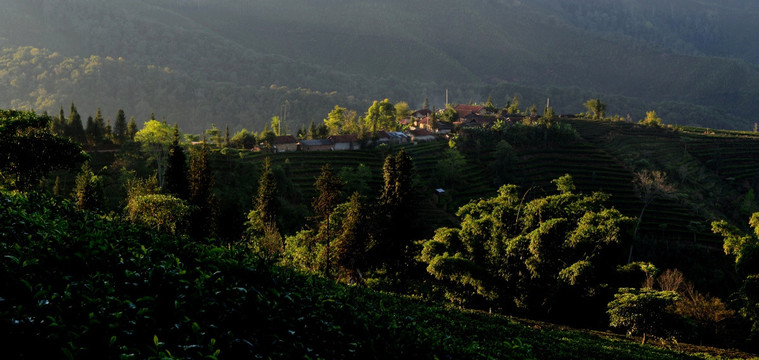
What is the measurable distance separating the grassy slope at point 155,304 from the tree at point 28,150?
15.0 m

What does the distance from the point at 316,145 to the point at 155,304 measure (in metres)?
77.2

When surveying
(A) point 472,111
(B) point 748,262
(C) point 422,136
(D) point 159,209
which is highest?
(A) point 472,111

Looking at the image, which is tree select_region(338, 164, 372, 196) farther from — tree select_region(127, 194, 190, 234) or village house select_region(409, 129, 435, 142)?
tree select_region(127, 194, 190, 234)

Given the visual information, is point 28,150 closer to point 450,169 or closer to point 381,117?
point 450,169

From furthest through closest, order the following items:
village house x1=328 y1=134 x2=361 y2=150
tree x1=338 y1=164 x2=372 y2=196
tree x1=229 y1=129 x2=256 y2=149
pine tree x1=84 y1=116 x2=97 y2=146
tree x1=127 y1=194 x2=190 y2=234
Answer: village house x1=328 y1=134 x2=361 y2=150 < tree x1=229 y1=129 x2=256 y2=149 < pine tree x1=84 y1=116 x2=97 y2=146 < tree x1=338 y1=164 x2=372 y2=196 < tree x1=127 y1=194 x2=190 y2=234

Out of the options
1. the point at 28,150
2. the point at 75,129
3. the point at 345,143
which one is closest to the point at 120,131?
the point at 75,129

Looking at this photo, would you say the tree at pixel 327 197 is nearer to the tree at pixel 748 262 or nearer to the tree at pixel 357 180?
the tree at pixel 748 262

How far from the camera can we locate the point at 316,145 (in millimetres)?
82312

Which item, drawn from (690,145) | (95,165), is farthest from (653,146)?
(95,165)

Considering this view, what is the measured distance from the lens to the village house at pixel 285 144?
79.4 metres

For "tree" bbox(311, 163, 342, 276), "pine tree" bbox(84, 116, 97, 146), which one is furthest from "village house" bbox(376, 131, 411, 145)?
"tree" bbox(311, 163, 342, 276)

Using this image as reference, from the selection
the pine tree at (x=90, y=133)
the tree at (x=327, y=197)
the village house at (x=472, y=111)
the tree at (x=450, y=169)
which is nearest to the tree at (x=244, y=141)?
the pine tree at (x=90, y=133)

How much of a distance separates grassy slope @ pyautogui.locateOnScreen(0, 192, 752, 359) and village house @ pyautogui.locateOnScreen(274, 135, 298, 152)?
70448 millimetres

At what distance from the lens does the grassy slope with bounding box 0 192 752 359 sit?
5066 mm
